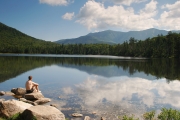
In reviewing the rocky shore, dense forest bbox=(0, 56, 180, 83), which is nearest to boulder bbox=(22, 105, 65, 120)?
the rocky shore

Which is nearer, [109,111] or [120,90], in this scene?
[109,111]

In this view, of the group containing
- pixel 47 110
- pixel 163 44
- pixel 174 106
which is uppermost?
pixel 163 44

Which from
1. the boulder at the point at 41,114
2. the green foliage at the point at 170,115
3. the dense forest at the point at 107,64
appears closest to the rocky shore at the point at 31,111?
the boulder at the point at 41,114

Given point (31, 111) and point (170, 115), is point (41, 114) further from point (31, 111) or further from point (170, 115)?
point (170, 115)

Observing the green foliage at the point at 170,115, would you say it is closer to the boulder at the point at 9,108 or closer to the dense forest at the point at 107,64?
the boulder at the point at 9,108

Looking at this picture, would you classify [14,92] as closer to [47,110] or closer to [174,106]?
[47,110]

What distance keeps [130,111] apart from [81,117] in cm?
493

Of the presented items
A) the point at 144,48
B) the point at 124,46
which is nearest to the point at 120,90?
the point at 144,48

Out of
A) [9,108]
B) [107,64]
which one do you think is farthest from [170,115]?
[107,64]

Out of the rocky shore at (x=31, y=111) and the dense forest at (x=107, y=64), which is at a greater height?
the rocky shore at (x=31, y=111)

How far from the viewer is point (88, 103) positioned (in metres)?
19.4

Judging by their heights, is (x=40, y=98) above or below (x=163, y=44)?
below

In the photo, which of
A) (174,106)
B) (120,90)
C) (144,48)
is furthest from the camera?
(144,48)

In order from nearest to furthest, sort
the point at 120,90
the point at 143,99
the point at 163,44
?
the point at 143,99 < the point at 120,90 < the point at 163,44
